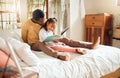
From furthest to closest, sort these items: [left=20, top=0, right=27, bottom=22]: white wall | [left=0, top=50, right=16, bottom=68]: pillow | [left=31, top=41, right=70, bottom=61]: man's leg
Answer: [left=20, top=0, right=27, bottom=22]: white wall, [left=31, top=41, right=70, bottom=61]: man's leg, [left=0, top=50, right=16, bottom=68]: pillow

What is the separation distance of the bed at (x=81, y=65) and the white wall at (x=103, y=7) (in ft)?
6.68

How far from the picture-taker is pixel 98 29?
4000 millimetres

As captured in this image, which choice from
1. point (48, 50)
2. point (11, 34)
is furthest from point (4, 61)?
point (11, 34)

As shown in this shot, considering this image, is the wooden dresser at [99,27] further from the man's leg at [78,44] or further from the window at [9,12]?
the window at [9,12]

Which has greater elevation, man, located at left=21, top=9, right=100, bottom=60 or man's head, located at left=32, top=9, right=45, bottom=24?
man's head, located at left=32, top=9, right=45, bottom=24

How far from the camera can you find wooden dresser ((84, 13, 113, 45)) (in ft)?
12.8

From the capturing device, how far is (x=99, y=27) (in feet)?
13.0

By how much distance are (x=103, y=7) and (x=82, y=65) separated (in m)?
2.82

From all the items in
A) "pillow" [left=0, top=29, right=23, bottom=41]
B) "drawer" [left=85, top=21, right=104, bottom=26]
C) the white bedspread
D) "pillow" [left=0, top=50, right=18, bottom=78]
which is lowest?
the white bedspread

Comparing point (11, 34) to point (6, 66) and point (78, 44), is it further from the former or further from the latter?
point (6, 66)

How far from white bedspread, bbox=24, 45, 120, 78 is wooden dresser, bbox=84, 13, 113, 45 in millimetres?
1706

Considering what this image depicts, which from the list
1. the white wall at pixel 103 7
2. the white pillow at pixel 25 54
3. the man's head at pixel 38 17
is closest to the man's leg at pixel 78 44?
the man's head at pixel 38 17

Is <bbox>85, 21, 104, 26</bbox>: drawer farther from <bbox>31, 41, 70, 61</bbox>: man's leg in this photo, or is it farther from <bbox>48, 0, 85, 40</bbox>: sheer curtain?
<bbox>31, 41, 70, 61</bbox>: man's leg

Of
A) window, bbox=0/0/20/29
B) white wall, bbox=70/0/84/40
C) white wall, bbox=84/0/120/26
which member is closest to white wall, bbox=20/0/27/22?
window, bbox=0/0/20/29
